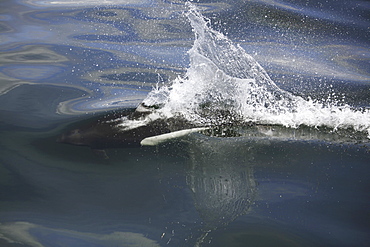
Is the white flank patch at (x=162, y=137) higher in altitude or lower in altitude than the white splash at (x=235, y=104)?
lower

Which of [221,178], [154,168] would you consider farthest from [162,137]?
[221,178]

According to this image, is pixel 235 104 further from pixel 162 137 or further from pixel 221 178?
pixel 221 178

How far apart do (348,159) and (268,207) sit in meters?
0.74

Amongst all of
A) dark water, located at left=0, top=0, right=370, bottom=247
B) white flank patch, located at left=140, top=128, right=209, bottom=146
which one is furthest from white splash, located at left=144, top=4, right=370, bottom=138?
dark water, located at left=0, top=0, right=370, bottom=247

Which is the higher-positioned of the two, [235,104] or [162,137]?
[235,104]

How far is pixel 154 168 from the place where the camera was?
245 cm

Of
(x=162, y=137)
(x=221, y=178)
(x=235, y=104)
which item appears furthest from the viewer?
(x=235, y=104)

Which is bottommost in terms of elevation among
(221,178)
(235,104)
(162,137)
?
(221,178)

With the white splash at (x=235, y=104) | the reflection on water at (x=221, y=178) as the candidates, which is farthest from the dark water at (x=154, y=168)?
the white splash at (x=235, y=104)

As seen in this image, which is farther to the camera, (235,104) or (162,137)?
(235,104)

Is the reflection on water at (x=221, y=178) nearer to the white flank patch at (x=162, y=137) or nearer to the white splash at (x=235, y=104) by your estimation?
the white flank patch at (x=162, y=137)

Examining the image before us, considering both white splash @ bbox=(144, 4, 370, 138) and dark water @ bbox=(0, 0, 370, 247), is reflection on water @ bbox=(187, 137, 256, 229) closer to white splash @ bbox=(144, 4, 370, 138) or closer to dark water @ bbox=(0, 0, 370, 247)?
dark water @ bbox=(0, 0, 370, 247)

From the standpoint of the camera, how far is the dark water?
6.42ft

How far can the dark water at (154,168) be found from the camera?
6.42 ft
